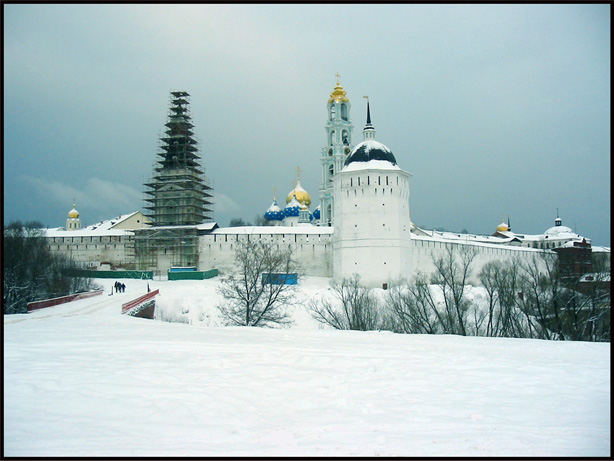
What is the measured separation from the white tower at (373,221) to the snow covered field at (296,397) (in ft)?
70.7

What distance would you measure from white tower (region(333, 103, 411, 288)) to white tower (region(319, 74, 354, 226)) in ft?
53.9

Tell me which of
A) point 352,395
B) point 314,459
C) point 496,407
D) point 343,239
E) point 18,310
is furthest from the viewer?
point 343,239

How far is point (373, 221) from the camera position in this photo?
1208 inches

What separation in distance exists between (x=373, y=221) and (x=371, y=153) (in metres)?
4.28

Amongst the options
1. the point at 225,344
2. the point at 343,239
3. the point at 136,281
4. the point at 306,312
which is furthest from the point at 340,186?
the point at 225,344

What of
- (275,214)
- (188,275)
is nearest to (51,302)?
(188,275)

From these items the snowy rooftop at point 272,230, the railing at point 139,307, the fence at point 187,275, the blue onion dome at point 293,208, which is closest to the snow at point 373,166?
the snowy rooftop at point 272,230

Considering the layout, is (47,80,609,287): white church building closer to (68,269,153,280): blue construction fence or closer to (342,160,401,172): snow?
(342,160,401,172): snow

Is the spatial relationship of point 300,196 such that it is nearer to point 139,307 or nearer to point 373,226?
point 373,226

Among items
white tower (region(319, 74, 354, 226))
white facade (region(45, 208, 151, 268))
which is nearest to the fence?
white facade (region(45, 208, 151, 268))

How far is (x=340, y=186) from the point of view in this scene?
3169 cm

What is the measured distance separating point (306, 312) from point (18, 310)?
1258 centimetres

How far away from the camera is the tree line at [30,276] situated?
22797 millimetres

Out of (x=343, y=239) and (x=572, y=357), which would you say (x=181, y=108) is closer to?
(x=343, y=239)
